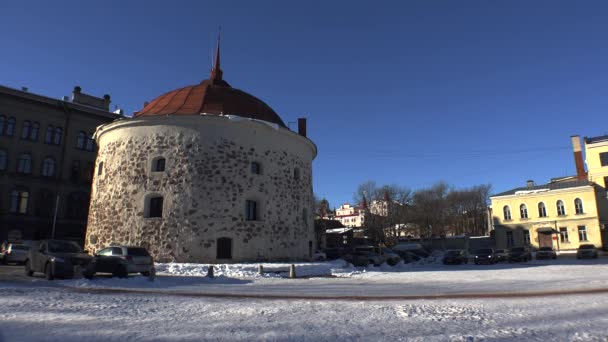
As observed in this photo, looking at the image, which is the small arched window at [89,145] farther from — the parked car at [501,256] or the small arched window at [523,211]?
the small arched window at [523,211]

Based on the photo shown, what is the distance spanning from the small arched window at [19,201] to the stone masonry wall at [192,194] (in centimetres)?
1583

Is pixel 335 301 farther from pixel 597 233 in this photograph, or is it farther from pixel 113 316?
pixel 597 233

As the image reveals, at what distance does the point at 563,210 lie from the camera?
43281mm

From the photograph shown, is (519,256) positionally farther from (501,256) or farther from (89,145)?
(89,145)

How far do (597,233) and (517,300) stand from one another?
38677mm

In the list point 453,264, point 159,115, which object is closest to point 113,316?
point 159,115

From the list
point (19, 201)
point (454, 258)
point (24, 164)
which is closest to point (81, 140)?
point (24, 164)

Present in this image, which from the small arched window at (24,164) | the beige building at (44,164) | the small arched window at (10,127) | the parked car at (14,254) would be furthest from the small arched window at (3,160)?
the parked car at (14,254)

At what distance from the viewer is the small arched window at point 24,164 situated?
3712 centimetres

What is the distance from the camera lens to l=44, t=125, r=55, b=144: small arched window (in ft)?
128

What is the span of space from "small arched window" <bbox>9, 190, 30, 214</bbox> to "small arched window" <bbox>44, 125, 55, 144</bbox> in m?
5.22

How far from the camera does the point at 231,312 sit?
328 inches

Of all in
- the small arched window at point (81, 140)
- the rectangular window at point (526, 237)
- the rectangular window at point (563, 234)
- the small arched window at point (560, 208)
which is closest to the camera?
the small arched window at point (81, 140)

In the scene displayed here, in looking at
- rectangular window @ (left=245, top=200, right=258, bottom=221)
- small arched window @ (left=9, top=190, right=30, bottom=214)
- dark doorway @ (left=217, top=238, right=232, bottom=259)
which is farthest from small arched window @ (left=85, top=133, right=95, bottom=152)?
dark doorway @ (left=217, top=238, right=232, bottom=259)
